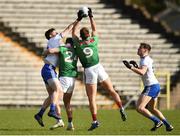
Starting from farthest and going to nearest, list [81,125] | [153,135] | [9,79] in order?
[9,79] → [81,125] → [153,135]

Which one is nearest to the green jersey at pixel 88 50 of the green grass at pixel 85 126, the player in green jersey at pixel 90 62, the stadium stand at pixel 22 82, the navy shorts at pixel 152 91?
the player in green jersey at pixel 90 62

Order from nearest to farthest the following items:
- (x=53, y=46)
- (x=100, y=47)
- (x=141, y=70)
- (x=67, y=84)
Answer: (x=141, y=70) → (x=67, y=84) → (x=53, y=46) → (x=100, y=47)

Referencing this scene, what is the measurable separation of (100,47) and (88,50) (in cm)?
1696

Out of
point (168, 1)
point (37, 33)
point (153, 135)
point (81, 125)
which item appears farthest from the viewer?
point (168, 1)

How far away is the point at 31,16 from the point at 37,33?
1.23m

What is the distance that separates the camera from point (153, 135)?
17906 millimetres

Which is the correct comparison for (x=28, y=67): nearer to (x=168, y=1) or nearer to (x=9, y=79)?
(x=9, y=79)

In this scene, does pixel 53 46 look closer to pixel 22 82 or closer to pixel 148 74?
pixel 148 74

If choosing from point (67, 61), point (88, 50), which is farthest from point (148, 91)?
point (67, 61)

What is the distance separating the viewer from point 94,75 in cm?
1944

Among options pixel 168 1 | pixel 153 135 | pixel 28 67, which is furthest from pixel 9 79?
pixel 168 1

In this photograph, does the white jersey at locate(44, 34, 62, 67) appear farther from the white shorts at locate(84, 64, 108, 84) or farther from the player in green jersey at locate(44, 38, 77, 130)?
the white shorts at locate(84, 64, 108, 84)

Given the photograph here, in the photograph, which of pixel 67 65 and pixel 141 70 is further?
pixel 67 65

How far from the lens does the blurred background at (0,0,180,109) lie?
33.9 meters
